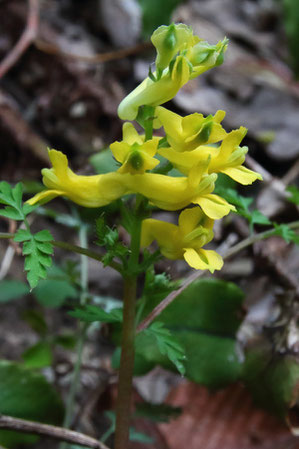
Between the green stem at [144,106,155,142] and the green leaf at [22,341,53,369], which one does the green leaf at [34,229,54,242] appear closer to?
the green stem at [144,106,155,142]

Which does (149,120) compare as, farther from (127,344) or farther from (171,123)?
(127,344)

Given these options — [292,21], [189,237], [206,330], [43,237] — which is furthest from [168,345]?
[292,21]

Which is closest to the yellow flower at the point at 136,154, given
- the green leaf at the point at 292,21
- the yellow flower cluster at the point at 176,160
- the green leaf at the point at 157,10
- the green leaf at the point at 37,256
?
the yellow flower cluster at the point at 176,160

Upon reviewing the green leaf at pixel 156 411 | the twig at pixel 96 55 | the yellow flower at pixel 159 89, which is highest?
the yellow flower at pixel 159 89

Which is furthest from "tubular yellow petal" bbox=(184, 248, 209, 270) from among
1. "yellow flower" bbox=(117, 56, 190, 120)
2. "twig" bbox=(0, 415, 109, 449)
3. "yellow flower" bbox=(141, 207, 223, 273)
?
"twig" bbox=(0, 415, 109, 449)

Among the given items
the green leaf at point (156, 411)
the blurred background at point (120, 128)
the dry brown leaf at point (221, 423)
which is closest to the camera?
the green leaf at point (156, 411)

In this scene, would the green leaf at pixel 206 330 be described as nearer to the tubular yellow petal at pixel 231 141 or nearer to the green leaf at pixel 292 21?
the tubular yellow petal at pixel 231 141

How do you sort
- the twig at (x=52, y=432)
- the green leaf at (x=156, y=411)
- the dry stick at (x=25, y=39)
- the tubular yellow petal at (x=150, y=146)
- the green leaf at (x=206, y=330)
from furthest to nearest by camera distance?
the dry stick at (x=25, y=39) < the green leaf at (x=206, y=330) < the green leaf at (x=156, y=411) < the twig at (x=52, y=432) < the tubular yellow petal at (x=150, y=146)
